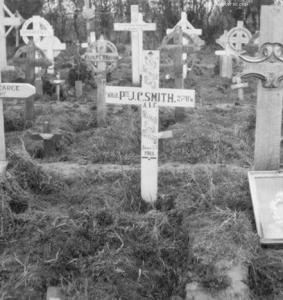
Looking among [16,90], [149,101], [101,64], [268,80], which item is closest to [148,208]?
[149,101]

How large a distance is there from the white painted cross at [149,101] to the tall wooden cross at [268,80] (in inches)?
21.9

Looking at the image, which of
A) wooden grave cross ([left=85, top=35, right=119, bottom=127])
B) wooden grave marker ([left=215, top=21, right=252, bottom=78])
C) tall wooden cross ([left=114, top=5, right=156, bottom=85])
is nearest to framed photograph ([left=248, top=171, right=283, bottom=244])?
wooden grave cross ([left=85, top=35, right=119, bottom=127])

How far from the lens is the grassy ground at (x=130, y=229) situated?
3252 millimetres

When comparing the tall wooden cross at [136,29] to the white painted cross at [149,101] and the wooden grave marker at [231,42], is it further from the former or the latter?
the white painted cross at [149,101]

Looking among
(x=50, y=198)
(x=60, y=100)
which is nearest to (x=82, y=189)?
(x=50, y=198)

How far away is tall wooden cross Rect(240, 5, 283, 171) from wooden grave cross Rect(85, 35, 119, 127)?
362cm

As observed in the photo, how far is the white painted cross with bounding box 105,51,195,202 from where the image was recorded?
4137 millimetres

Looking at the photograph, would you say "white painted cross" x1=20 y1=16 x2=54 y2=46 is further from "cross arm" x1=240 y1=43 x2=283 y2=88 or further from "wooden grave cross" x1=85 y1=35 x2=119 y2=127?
"cross arm" x1=240 y1=43 x2=283 y2=88

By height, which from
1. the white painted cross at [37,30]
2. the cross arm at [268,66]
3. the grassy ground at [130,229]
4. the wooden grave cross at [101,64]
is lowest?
the grassy ground at [130,229]

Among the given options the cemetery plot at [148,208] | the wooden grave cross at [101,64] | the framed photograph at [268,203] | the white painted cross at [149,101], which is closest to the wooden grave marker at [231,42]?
the wooden grave cross at [101,64]

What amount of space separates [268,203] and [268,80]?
97 cm

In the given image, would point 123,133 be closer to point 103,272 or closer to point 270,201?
point 270,201

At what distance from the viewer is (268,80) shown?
4.16m

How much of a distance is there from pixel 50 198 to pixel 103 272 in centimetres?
130
